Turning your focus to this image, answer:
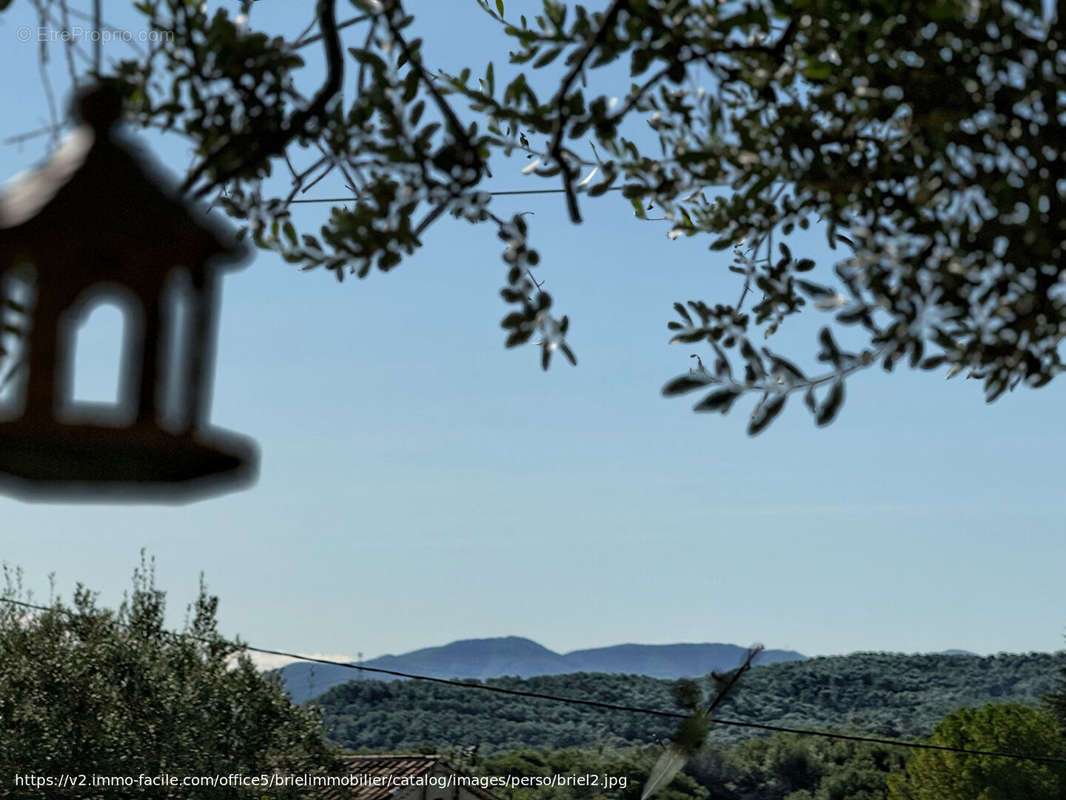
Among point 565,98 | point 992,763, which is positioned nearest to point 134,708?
point 565,98

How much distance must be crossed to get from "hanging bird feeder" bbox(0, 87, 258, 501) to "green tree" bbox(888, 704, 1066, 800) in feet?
181

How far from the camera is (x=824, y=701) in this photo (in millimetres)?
78500

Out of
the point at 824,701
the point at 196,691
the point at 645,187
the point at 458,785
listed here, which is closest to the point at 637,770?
the point at 458,785

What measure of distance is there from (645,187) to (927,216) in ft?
2.10

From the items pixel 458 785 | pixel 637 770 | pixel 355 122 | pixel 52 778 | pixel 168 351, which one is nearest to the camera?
pixel 168 351

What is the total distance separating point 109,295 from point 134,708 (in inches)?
815

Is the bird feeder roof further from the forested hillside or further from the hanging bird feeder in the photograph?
the forested hillside

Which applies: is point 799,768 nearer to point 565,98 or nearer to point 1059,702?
point 1059,702

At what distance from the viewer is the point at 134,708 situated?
20516 mm

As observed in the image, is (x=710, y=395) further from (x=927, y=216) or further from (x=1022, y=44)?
(x=1022, y=44)

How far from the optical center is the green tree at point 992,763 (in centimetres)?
5189

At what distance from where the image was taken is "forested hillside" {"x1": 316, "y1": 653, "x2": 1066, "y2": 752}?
62438 mm

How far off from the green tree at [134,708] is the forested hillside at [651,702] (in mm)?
31885

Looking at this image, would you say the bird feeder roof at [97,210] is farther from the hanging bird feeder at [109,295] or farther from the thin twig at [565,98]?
the thin twig at [565,98]
